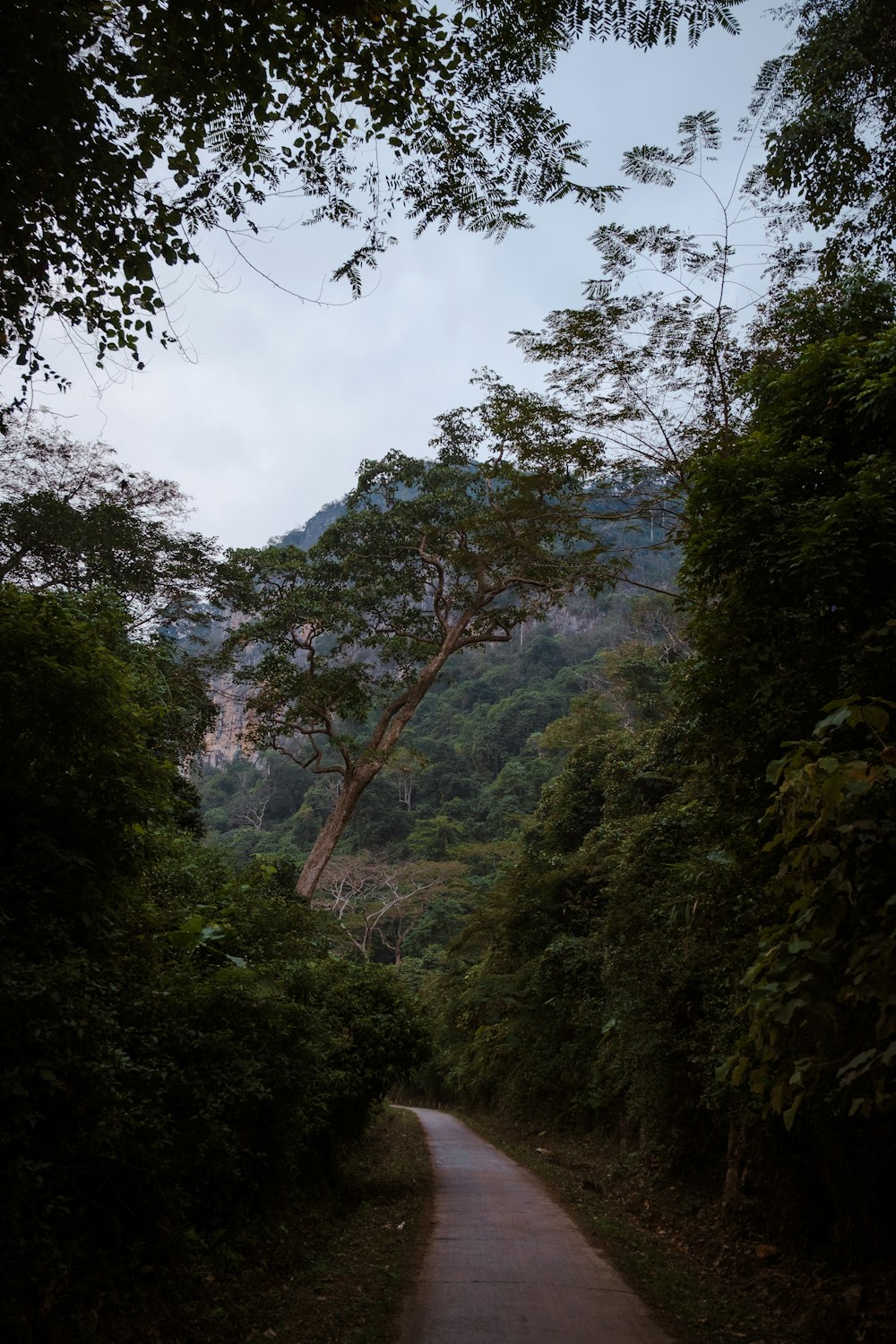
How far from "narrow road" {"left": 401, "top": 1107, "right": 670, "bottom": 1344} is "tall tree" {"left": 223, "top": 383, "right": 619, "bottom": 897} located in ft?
23.2

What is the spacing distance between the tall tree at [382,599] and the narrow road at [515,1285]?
706cm

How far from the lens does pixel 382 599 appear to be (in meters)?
16.5

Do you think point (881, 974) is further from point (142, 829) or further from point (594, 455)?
point (594, 455)

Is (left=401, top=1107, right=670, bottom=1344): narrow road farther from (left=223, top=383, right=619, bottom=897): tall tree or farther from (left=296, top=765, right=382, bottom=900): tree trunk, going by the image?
(left=223, top=383, right=619, bottom=897): tall tree

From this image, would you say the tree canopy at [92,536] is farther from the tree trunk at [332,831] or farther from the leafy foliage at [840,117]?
the leafy foliage at [840,117]

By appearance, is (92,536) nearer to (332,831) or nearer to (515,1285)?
(332,831)

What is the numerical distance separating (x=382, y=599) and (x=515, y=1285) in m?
12.3

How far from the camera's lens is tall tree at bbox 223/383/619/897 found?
15.2 m

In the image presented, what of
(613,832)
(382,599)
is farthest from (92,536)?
→ (613,832)

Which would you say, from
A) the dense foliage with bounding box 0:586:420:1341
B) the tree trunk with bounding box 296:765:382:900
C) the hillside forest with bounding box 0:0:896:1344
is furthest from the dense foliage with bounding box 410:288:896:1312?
the tree trunk with bounding box 296:765:382:900

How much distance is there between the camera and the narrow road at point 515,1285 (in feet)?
15.8

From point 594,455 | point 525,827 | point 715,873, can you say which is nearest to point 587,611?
point 525,827

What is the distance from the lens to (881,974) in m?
2.29

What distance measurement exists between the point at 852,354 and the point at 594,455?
4.96 metres
